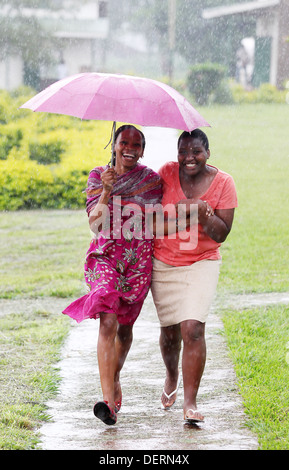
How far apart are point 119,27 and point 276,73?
82.9 feet

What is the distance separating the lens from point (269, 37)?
3444 centimetres

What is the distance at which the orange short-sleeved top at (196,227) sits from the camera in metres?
4.62

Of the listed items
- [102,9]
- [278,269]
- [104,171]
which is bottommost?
[278,269]

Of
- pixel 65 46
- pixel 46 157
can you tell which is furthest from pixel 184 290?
pixel 65 46

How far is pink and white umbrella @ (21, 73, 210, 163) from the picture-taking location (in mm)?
4449

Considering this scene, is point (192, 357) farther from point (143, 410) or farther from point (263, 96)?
point (263, 96)

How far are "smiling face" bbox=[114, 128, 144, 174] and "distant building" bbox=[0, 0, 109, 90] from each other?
1183 inches

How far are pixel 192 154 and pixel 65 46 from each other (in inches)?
1292

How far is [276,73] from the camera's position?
33.0 meters

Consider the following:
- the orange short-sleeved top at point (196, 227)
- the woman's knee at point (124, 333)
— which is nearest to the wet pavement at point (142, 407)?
the woman's knee at point (124, 333)

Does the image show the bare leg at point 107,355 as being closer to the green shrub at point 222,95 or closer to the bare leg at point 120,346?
the bare leg at point 120,346

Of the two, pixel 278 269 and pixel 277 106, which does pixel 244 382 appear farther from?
pixel 277 106

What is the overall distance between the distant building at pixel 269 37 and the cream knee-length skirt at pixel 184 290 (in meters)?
28.0
